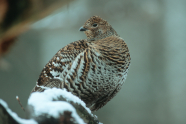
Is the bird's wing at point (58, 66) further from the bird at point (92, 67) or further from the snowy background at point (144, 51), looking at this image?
the snowy background at point (144, 51)

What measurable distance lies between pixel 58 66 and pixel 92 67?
0.28 m

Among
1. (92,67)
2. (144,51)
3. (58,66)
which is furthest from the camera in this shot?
(144,51)

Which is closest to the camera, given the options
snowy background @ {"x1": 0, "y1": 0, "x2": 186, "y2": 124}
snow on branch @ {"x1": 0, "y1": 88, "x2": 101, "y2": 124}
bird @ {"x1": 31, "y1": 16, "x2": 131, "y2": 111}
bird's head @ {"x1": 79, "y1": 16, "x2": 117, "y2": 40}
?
Result: snow on branch @ {"x1": 0, "y1": 88, "x2": 101, "y2": 124}

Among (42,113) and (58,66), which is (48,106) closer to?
(42,113)

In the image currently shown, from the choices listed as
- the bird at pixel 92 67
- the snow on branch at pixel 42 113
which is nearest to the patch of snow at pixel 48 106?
the snow on branch at pixel 42 113

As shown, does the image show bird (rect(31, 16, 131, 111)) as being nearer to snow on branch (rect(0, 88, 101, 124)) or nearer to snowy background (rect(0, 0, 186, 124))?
snow on branch (rect(0, 88, 101, 124))

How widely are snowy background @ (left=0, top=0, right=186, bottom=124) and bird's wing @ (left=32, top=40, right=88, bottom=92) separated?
201 centimetres

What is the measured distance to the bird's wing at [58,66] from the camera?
165cm

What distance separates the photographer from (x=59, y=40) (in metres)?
3.85

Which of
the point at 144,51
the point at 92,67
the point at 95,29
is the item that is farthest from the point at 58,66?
the point at 144,51

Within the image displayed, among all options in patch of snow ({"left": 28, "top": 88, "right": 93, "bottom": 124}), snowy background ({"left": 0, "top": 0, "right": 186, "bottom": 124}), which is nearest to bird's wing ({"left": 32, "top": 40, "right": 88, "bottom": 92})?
patch of snow ({"left": 28, "top": 88, "right": 93, "bottom": 124})

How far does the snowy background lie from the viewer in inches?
147

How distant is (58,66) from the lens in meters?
1.68

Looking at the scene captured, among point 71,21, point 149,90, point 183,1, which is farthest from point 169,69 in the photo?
point 71,21
